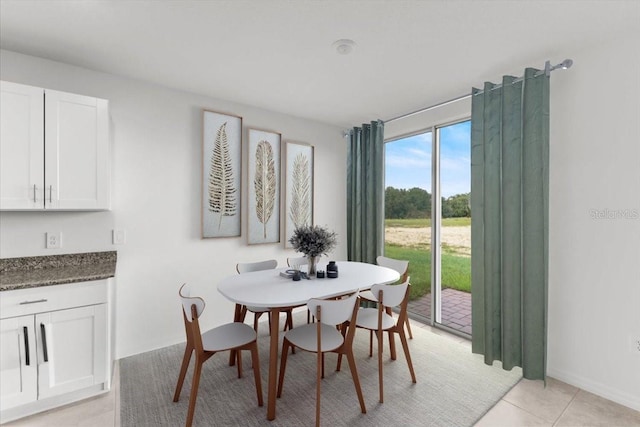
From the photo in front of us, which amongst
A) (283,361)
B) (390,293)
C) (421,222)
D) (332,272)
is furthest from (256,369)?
(421,222)

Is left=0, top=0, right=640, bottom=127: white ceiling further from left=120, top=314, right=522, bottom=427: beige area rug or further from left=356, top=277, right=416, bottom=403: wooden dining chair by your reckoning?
left=120, top=314, right=522, bottom=427: beige area rug

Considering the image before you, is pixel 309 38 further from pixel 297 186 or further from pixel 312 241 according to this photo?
pixel 297 186

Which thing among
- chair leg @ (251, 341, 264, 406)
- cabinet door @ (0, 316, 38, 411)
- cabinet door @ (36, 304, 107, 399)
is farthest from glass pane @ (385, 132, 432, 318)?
cabinet door @ (0, 316, 38, 411)

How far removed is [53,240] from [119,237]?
431 mm

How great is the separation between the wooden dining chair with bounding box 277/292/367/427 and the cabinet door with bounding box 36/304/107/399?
1311 millimetres

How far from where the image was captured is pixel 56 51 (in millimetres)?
2191

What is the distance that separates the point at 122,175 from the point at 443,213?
3270mm

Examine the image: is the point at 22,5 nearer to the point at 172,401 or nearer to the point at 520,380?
the point at 172,401

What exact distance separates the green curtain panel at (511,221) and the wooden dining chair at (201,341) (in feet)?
6.55

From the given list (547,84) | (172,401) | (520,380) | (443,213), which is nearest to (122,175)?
(172,401)

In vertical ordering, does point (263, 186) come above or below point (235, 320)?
above

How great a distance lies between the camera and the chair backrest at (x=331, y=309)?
1752 millimetres

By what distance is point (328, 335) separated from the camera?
201cm

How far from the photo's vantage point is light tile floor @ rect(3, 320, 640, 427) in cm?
185
